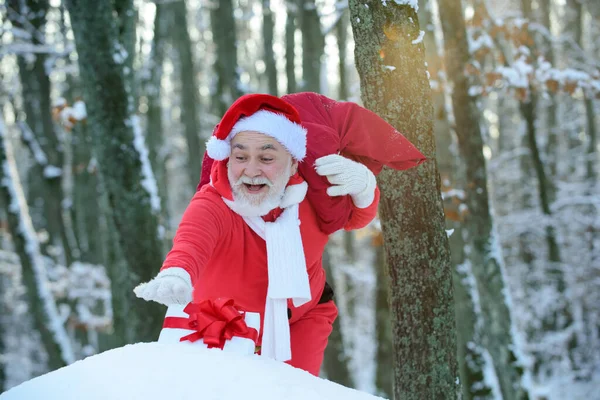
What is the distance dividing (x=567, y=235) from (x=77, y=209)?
38.6 ft

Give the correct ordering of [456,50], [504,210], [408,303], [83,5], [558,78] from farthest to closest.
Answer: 1. [504,210]
2. [558,78]
3. [456,50]
4. [83,5]
5. [408,303]

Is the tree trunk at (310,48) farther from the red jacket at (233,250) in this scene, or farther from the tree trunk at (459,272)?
the red jacket at (233,250)

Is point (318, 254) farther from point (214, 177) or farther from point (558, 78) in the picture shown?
point (558, 78)

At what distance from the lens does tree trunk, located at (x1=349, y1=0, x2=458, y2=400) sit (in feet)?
9.21

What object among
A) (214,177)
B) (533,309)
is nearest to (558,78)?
(214,177)

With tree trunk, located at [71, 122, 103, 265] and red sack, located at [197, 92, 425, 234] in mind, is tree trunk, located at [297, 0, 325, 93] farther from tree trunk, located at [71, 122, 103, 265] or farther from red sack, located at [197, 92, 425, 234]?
tree trunk, located at [71, 122, 103, 265]

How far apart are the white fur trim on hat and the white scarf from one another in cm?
32

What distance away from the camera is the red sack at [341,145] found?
2.80 meters

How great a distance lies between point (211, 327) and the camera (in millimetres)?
2086

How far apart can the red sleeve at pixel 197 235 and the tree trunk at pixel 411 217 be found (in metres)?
0.79

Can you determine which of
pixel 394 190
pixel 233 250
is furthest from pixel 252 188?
pixel 394 190

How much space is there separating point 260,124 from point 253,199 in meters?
0.35

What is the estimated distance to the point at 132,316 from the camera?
5.13 meters

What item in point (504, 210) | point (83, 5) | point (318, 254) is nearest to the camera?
point (318, 254)
